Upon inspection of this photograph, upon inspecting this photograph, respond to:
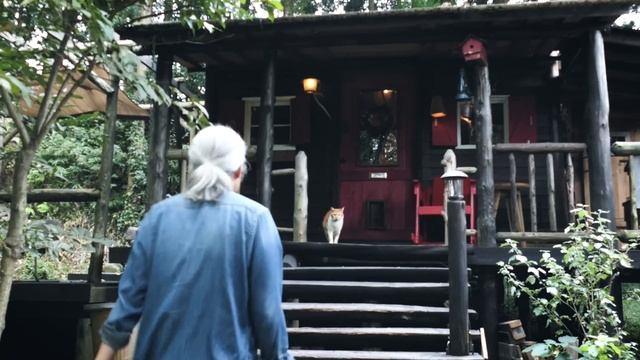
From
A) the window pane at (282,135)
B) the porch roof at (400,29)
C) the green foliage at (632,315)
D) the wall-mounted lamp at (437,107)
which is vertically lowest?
the green foliage at (632,315)

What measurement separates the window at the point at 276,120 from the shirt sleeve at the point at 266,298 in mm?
7064

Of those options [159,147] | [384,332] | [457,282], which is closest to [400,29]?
[159,147]

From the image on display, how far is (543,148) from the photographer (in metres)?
5.93

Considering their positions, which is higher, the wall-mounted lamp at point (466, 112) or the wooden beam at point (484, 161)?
the wall-mounted lamp at point (466, 112)

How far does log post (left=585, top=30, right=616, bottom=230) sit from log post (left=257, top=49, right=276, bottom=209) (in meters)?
3.60

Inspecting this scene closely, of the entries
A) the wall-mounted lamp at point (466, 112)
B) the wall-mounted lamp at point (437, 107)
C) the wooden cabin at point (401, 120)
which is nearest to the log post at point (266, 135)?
the wooden cabin at point (401, 120)

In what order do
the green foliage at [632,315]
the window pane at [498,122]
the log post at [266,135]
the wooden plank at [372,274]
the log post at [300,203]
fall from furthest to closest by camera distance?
the green foliage at [632,315]
the window pane at [498,122]
the log post at [266,135]
the log post at [300,203]
the wooden plank at [372,274]

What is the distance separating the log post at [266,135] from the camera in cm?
653

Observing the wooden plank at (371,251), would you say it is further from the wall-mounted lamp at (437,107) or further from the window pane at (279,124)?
the window pane at (279,124)

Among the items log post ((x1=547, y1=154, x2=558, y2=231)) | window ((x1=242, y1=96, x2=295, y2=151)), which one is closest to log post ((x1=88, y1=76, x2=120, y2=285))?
window ((x1=242, y1=96, x2=295, y2=151))

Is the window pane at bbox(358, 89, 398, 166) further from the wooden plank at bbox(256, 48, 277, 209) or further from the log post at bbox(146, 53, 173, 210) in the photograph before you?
the log post at bbox(146, 53, 173, 210)

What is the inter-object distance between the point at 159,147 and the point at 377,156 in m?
3.47

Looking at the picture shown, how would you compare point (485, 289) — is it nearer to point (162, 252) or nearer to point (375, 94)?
point (375, 94)

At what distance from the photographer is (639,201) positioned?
579cm
